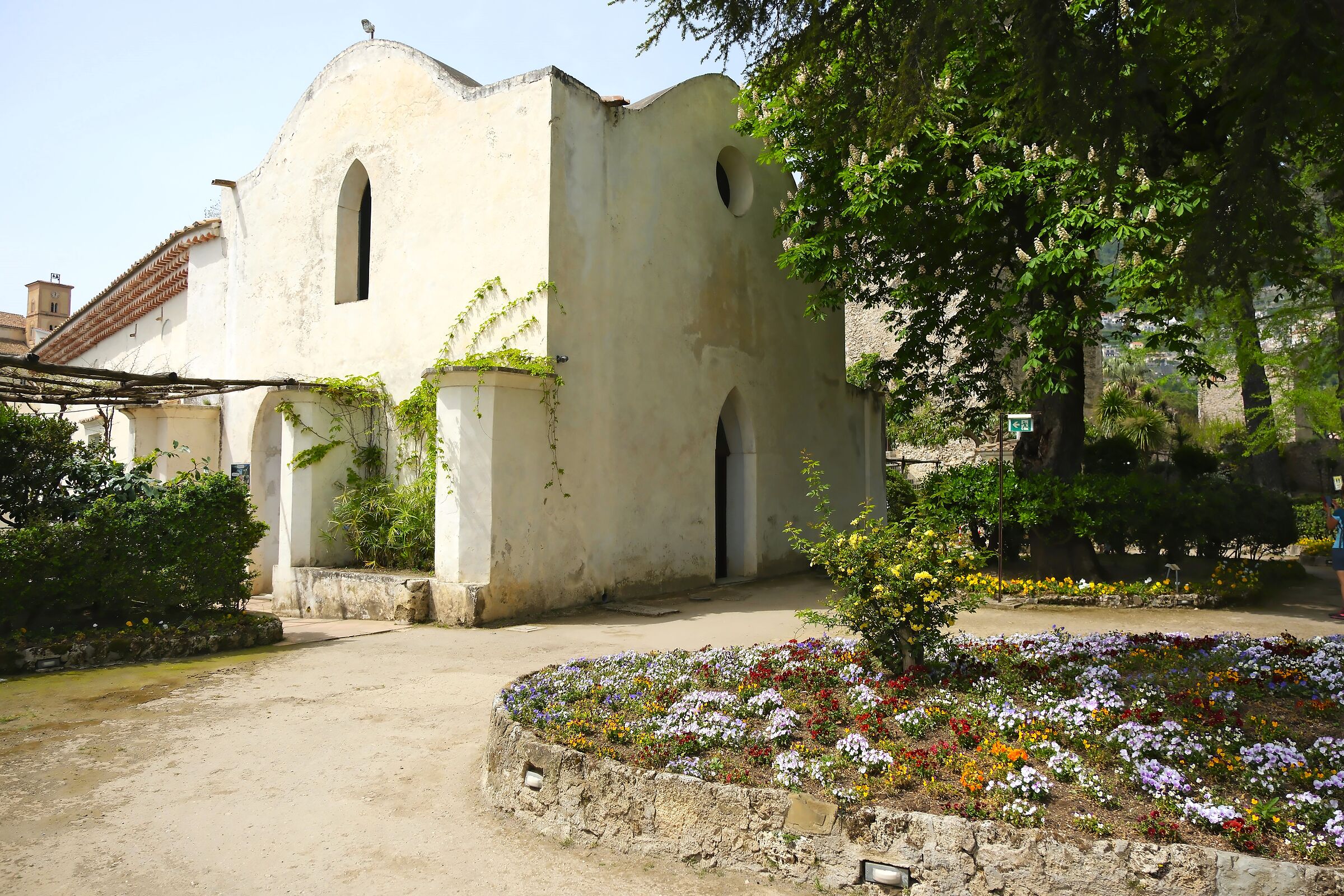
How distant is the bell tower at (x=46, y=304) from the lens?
43344mm

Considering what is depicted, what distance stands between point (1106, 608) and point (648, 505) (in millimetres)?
6418

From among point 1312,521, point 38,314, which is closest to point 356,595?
point 1312,521

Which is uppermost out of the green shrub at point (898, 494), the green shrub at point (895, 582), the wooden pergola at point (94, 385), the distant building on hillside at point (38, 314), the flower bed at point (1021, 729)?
the distant building on hillside at point (38, 314)

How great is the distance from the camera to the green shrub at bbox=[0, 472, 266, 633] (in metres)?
8.47

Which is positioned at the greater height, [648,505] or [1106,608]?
[648,505]

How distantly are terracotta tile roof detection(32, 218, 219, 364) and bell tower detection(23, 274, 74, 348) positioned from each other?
23.8 m

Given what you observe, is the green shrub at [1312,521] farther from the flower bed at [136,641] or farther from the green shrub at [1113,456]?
the flower bed at [136,641]

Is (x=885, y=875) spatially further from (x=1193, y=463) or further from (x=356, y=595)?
(x=1193, y=463)

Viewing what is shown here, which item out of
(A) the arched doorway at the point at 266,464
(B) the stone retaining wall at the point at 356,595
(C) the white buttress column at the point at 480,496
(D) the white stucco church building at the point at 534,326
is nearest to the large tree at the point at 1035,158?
(D) the white stucco church building at the point at 534,326

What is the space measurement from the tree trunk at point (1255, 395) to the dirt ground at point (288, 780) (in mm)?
6002

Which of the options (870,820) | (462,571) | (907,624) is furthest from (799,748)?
(462,571)

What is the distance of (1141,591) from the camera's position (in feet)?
38.6

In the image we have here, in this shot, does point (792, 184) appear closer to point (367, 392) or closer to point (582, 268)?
point (582, 268)

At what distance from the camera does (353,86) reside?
14.3 metres
